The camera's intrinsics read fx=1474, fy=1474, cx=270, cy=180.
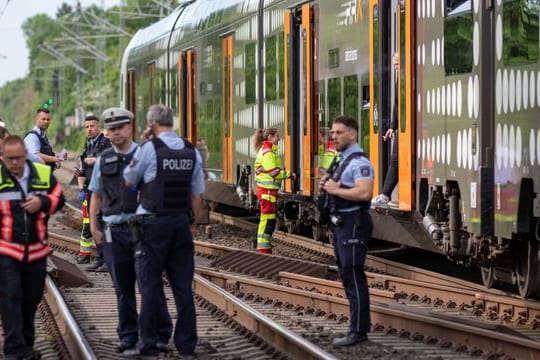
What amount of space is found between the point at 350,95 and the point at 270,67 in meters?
4.27

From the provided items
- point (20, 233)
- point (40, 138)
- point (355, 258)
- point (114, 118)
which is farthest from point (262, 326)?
point (40, 138)

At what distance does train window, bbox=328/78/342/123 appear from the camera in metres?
17.0

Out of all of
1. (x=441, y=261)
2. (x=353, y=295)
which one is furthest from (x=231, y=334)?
(x=441, y=261)

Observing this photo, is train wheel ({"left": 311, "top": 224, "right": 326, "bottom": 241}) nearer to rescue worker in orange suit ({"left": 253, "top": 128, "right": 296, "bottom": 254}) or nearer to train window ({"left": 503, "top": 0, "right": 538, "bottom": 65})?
rescue worker in orange suit ({"left": 253, "top": 128, "right": 296, "bottom": 254})

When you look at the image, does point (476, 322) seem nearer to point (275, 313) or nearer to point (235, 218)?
point (275, 313)

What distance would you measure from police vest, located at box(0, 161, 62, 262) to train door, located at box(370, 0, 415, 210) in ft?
16.0

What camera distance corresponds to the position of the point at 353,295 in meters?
11.0

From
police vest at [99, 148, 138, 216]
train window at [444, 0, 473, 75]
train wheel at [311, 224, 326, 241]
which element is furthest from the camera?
train wheel at [311, 224, 326, 241]

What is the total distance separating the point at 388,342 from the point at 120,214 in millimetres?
2357

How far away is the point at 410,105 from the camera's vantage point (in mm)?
14125

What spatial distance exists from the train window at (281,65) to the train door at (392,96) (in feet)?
13.8

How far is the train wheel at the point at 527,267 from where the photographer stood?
491 inches

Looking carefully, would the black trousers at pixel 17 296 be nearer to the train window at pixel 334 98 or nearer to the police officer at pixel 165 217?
the police officer at pixel 165 217

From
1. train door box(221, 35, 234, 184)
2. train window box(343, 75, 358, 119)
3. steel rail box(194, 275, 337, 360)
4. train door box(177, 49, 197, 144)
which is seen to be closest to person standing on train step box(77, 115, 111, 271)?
steel rail box(194, 275, 337, 360)
